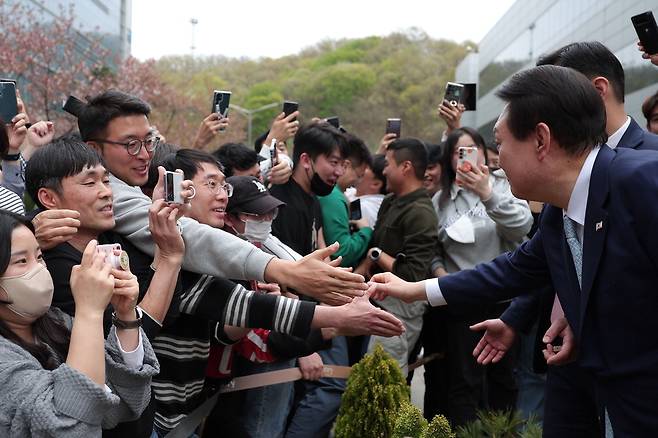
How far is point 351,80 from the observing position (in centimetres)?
6812

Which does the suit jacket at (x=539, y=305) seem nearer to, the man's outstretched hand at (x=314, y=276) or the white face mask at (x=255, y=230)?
the man's outstretched hand at (x=314, y=276)

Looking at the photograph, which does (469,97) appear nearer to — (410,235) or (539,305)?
(410,235)

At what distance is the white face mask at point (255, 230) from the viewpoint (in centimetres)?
407

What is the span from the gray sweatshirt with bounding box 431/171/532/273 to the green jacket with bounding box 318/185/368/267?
1.92 ft

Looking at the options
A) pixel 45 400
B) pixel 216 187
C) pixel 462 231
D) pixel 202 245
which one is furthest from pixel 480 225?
pixel 45 400

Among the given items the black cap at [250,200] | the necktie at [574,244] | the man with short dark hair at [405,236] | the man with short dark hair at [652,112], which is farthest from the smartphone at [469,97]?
the necktie at [574,244]

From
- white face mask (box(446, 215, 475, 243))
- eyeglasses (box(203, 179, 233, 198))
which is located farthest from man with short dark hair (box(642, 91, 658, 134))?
eyeglasses (box(203, 179, 233, 198))

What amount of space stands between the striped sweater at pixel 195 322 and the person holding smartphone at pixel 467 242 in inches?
81.8

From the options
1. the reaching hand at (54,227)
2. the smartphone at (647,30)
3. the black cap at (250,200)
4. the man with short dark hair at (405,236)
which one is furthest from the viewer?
the man with short dark hair at (405,236)

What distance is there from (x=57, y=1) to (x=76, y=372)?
106 feet

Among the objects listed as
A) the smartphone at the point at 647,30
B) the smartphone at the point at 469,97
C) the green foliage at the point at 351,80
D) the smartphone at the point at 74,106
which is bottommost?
the green foliage at the point at 351,80

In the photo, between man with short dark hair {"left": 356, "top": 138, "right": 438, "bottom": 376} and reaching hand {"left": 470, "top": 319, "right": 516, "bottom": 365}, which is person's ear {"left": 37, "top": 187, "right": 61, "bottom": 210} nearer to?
reaching hand {"left": 470, "top": 319, "right": 516, "bottom": 365}

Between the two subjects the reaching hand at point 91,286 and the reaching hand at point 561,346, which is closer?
the reaching hand at point 91,286

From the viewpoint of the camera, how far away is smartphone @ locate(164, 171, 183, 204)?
2979 millimetres
